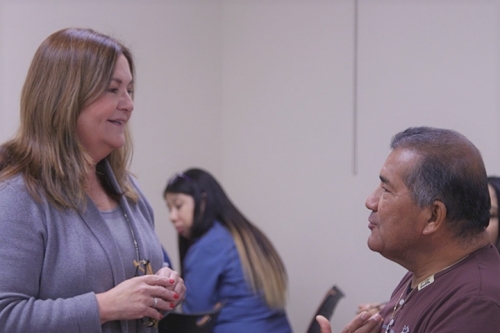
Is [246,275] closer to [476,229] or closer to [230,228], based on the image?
[230,228]

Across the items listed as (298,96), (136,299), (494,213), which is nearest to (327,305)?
(494,213)

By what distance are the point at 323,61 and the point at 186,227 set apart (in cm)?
130

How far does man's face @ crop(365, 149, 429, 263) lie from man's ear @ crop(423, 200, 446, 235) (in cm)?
1

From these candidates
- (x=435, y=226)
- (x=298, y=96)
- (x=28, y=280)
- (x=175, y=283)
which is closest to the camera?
(x=435, y=226)

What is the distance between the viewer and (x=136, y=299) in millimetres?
1743

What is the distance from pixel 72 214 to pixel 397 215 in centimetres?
83

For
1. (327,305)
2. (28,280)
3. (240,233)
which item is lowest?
(327,305)

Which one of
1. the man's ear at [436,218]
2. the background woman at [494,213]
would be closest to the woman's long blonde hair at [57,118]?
the man's ear at [436,218]

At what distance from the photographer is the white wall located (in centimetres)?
341

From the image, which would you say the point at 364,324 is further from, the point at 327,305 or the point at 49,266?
the point at 327,305

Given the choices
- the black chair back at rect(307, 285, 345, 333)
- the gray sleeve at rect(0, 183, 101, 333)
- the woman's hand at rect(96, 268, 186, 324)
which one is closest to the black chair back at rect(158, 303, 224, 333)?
the black chair back at rect(307, 285, 345, 333)

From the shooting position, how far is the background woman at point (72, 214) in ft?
5.49

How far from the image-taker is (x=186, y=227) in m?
3.65

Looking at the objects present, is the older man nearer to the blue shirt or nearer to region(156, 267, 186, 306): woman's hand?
region(156, 267, 186, 306): woman's hand
